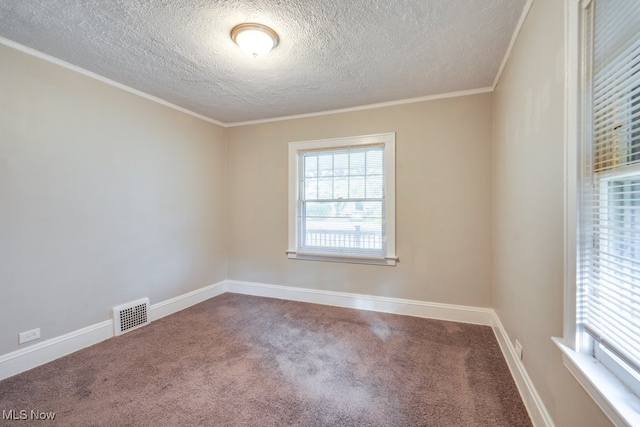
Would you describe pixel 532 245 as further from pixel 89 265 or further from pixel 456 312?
pixel 89 265

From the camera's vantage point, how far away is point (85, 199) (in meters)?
2.54

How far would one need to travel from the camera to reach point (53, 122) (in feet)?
7.61

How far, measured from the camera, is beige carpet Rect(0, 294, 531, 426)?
5.54 feet

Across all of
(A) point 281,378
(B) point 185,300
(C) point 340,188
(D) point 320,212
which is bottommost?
(A) point 281,378

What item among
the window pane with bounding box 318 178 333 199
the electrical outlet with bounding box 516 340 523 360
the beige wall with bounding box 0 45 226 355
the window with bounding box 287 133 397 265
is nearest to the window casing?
the electrical outlet with bounding box 516 340 523 360

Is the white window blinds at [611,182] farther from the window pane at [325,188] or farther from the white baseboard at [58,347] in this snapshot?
the white baseboard at [58,347]

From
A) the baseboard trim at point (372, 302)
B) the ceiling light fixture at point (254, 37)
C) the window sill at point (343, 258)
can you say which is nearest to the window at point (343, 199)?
the window sill at point (343, 258)

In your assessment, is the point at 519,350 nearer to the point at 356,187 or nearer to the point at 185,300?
the point at 356,187

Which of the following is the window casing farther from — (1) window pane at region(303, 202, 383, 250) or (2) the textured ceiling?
(1) window pane at region(303, 202, 383, 250)

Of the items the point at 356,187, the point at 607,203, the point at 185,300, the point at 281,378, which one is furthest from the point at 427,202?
the point at 185,300

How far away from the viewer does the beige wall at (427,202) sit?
300cm

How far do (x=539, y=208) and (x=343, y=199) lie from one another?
7.32ft

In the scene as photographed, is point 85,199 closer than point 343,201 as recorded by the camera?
Yes

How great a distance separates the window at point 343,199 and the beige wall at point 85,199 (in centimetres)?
142
